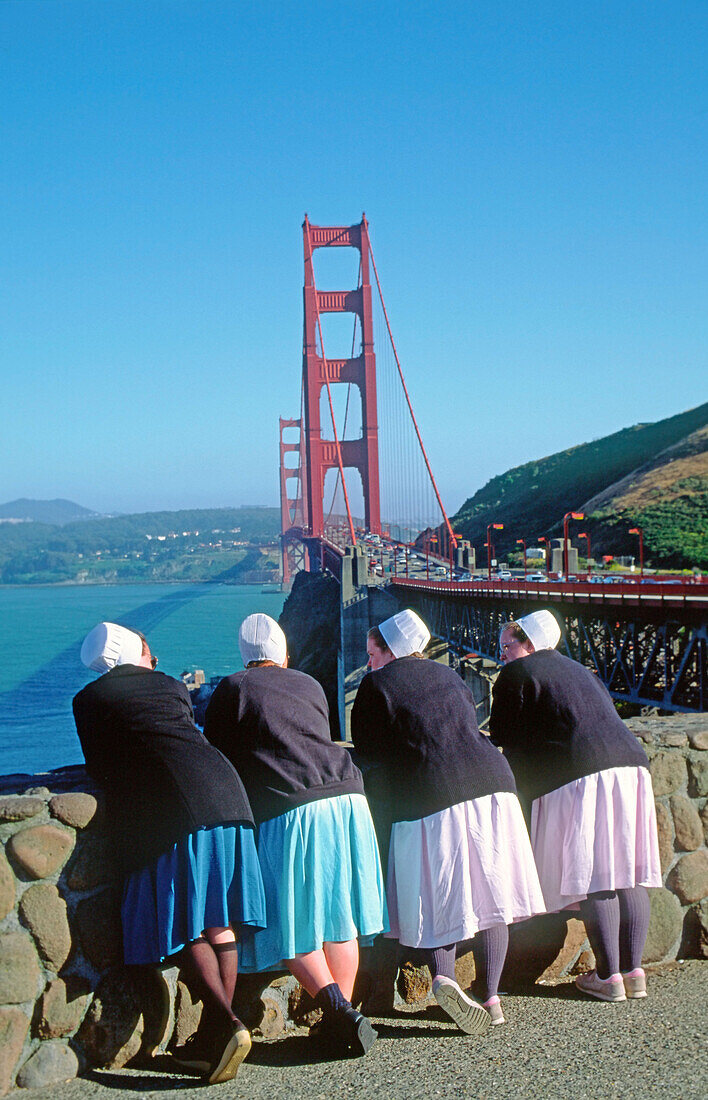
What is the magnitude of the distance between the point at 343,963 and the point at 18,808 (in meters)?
1.10

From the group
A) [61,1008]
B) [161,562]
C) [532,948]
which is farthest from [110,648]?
[161,562]

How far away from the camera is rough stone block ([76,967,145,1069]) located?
10.6 ft

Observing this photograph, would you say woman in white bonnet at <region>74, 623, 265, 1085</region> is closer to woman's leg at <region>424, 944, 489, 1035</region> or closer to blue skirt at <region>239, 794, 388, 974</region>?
blue skirt at <region>239, 794, 388, 974</region>

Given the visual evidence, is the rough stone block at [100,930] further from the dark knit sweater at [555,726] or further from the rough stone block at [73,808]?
the dark knit sweater at [555,726]

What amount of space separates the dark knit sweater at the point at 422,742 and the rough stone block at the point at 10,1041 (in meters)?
1.28

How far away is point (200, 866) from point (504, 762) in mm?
1073

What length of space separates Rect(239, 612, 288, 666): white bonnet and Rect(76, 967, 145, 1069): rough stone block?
1.04 m

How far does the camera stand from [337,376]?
65.5 m

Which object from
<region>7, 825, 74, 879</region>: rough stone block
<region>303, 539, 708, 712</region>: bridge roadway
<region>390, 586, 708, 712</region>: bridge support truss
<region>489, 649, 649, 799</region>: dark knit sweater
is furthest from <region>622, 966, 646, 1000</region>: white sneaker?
<region>303, 539, 708, 712</region>: bridge roadway

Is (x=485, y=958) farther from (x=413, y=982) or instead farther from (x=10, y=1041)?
(x=10, y=1041)

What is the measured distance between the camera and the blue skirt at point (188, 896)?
3.17m

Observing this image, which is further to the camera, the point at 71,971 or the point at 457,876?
the point at 457,876

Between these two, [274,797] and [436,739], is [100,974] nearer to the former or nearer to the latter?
[274,797]

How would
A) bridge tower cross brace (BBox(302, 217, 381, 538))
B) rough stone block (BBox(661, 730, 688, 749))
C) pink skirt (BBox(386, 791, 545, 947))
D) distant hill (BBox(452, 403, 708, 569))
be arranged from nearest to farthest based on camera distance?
pink skirt (BBox(386, 791, 545, 947)) → rough stone block (BBox(661, 730, 688, 749)) → distant hill (BBox(452, 403, 708, 569)) → bridge tower cross brace (BBox(302, 217, 381, 538))
